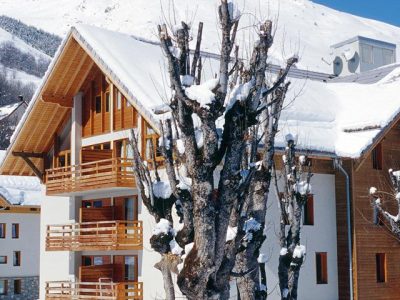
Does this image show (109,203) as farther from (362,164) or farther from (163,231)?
(163,231)

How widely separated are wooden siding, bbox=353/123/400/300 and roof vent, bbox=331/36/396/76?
13.1 m

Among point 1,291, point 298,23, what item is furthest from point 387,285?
point 298,23

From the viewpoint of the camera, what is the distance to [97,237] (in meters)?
27.1

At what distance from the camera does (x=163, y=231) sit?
16.5 metres

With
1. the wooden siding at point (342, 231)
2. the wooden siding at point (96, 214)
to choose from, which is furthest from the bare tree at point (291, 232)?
the wooden siding at point (96, 214)

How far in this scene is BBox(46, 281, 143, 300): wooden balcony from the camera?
25953 mm

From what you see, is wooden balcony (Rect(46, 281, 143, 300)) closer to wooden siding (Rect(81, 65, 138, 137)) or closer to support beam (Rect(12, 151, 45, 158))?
support beam (Rect(12, 151, 45, 158))

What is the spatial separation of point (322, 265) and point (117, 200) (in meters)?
7.95

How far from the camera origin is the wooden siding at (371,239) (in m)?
28.2

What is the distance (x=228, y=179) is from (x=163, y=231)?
323 cm

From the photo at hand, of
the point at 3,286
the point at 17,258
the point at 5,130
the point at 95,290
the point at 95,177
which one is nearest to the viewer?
the point at 95,290

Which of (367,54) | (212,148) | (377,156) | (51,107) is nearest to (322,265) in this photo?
(377,156)

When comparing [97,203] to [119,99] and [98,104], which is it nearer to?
[98,104]

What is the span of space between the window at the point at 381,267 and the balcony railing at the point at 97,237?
9112mm
